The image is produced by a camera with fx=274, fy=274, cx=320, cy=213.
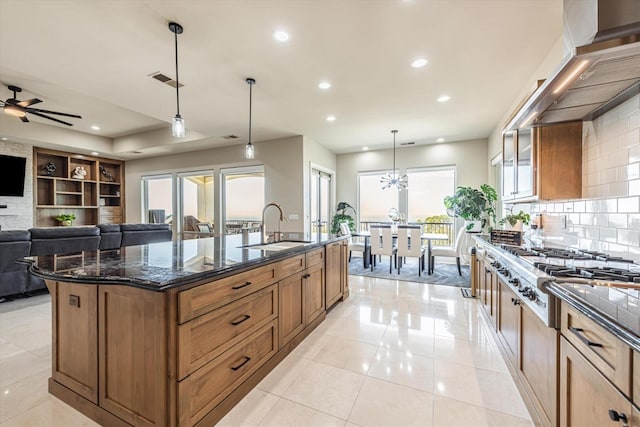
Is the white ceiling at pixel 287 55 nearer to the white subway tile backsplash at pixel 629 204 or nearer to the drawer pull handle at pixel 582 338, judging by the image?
the white subway tile backsplash at pixel 629 204

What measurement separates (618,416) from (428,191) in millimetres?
6119

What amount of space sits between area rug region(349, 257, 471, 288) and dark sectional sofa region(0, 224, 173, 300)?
13.9ft

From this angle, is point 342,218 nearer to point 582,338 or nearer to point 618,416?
point 582,338

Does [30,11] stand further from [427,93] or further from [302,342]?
[427,93]

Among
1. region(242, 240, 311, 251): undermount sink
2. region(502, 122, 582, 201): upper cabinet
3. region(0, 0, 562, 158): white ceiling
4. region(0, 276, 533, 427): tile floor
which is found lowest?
region(0, 276, 533, 427): tile floor

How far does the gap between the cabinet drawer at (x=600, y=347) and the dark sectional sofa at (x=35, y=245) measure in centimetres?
519

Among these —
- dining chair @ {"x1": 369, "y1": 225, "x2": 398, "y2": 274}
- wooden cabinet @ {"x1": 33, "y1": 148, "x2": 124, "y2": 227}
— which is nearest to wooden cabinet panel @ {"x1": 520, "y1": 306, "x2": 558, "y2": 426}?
dining chair @ {"x1": 369, "y1": 225, "x2": 398, "y2": 274}

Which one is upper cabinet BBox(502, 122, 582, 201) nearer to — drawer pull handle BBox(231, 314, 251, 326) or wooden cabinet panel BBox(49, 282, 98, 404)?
drawer pull handle BBox(231, 314, 251, 326)

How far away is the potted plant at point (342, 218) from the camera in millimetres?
6652

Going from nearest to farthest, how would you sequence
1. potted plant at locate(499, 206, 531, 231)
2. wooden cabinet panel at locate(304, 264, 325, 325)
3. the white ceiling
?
the white ceiling → wooden cabinet panel at locate(304, 264, 325, 325) → potted plant at locate(499, 206, 531, 231)

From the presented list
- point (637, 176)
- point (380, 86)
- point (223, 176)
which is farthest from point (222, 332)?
point (223, 176)

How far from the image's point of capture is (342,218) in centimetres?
671

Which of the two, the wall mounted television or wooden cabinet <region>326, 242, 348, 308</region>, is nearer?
wooden cabinet <region>326, 242, 348, 308</region>

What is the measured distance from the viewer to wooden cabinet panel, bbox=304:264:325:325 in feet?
8.50
